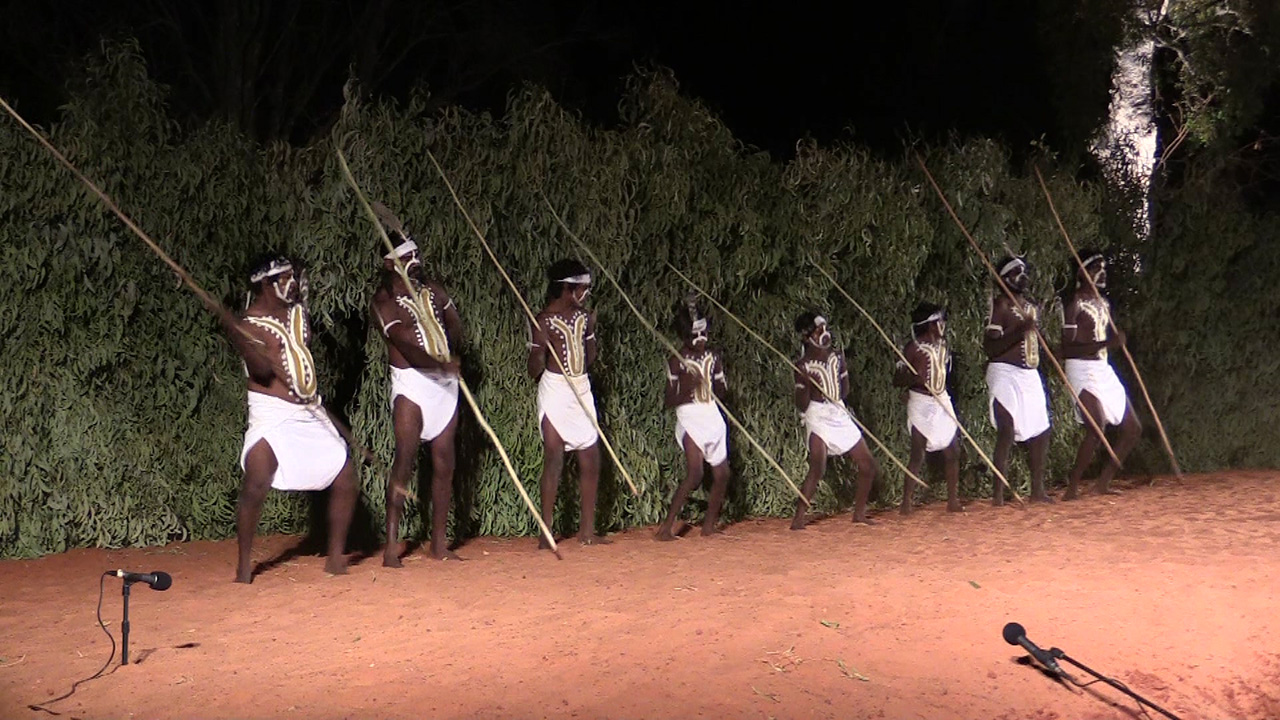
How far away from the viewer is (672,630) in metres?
7.02

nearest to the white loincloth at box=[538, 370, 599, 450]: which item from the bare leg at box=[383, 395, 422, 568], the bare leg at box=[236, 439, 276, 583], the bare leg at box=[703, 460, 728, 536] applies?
the bare leg at box=[383, 395, 422, 568]

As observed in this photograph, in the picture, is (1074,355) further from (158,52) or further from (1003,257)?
(158,52)

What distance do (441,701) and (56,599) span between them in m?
3.02

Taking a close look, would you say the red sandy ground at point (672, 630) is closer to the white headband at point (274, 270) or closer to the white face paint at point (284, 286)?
the white face paint at point (284, 286)

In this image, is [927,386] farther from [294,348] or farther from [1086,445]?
[294,348]

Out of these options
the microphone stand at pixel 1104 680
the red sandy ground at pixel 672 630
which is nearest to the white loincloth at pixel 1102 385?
the red sandy ground at pixel 672 630

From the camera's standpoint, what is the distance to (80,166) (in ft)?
29.6

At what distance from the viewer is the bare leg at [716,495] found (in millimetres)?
10234

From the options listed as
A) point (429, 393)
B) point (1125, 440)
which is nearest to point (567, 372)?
point (429, 393)

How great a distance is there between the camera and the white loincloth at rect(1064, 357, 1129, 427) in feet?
39.1

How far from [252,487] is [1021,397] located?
617 centimetres

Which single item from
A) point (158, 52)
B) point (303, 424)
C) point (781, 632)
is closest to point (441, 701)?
point (781, 632)

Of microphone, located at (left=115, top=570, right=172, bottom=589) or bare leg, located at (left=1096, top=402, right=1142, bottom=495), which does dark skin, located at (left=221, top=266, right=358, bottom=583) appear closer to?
microphone, located at (left=115, top=570, right=172, bottom=589)

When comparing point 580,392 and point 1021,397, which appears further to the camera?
point 1021,397
